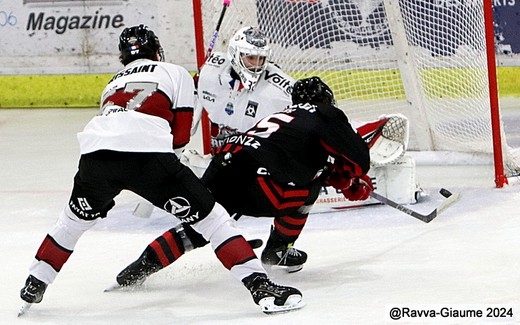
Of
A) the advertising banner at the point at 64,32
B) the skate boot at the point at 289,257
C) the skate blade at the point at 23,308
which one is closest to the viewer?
the skate blade at the point at 23,308

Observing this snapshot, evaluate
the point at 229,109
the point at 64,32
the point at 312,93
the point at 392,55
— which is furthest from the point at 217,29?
the point at 64,32

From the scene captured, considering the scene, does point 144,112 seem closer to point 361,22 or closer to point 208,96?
point 208,96

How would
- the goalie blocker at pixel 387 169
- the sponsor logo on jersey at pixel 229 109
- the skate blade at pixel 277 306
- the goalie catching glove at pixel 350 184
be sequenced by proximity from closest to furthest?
the skate blade at pixel 277 306 → the goalie catching glove at pixel 350 184 → the sponsor logo on jersey at pixel 229 109 → the goalie blocker at pixel 387 169

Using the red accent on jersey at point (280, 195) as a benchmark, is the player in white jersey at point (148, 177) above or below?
above

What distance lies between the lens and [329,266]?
3.90 meters

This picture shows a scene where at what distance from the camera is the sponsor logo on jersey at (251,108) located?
453 cm

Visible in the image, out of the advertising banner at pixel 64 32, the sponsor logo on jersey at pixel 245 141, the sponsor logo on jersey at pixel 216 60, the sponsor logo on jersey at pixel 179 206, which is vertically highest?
the sponsor logo on jersey at pixel 245 141

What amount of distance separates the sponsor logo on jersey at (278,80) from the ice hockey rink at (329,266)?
59 cm

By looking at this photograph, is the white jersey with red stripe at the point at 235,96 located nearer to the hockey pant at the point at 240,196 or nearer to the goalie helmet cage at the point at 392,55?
the goalie helmet cage at the point at 392,55

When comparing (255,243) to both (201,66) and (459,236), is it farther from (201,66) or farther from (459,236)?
(201,66)

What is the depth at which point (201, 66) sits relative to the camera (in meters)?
5.12

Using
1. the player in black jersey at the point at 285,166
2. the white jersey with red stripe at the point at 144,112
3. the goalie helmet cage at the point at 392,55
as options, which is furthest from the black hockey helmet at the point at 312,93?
the goalie helmet cage at the point at 392,55

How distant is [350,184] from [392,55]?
1993mm

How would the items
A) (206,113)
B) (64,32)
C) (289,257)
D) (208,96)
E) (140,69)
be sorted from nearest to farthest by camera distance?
(140,69) < (289,257) < (208,96) < (206,113) < (64,32)
